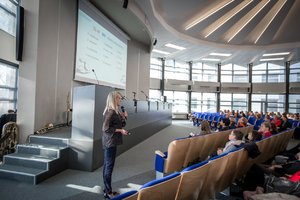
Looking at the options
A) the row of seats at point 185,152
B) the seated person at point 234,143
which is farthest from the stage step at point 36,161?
the seated person at point 234,143

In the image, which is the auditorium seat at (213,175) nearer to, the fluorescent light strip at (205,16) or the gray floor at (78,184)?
the gray floor at (78,184)

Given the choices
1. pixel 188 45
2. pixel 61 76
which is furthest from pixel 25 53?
pixel 188 45

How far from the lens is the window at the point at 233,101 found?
17828 millimetres

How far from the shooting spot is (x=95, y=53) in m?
6.58

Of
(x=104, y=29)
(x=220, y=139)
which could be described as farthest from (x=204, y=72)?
(x=220, y=139)

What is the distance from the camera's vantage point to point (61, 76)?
5.59 metres

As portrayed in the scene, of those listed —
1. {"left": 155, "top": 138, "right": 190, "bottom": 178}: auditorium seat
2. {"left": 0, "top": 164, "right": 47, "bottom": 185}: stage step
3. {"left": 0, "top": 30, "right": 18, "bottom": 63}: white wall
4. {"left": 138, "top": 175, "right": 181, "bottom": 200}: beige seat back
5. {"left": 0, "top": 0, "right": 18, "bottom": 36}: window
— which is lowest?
{"left": 0, "top": 164, "right": 47, "bottom": 185}: stage step

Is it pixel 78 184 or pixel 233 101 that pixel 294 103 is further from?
pixel 78 184

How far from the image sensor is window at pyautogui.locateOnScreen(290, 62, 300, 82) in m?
16.4

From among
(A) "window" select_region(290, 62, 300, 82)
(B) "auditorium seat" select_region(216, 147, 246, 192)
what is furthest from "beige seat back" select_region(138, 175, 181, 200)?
(A) "window" select_region(290, 62, 300, 82)

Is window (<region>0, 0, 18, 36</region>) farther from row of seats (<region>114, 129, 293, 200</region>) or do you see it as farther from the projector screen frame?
row of seats (<region>114, 129, 293, 200</region>)

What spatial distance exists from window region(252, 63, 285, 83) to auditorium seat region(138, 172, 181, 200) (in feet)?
60.7

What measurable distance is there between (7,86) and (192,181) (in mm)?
6674

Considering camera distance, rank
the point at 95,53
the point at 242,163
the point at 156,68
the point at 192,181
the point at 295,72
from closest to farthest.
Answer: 1. the point at 192,181
2. the point at 242,163
3. the point at 95,53
4. the point at 156,68
5. the point at 295,72
